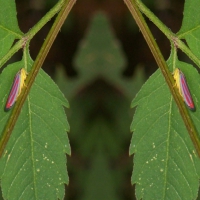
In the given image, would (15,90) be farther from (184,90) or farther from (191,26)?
(191,26)

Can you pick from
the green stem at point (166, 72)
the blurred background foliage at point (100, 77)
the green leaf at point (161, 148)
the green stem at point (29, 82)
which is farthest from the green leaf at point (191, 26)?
the blurred background foliage at point (100, 77)

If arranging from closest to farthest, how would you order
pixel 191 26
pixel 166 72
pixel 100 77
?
pixel 166 72 → pixel 191 26 → pixel 100 77

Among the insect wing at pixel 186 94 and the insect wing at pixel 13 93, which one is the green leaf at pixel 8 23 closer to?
the insect wing at pixel 13 93

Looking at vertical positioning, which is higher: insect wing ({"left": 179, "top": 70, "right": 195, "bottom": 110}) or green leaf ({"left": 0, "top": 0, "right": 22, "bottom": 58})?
green leaf ({"left": 0, "top": 0, "right": 22, "bottom": 58})

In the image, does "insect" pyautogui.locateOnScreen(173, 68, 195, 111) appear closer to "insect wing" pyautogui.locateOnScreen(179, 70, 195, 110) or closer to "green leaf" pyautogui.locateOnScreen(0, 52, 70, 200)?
"insect wing" pyautogui.locateOnScreen(179, 70, 195, 110)

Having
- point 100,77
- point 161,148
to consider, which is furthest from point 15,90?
point 100,77

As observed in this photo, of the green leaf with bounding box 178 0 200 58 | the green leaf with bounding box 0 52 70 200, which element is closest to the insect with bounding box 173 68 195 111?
the green leaf with bounding box 178 0 200 58
